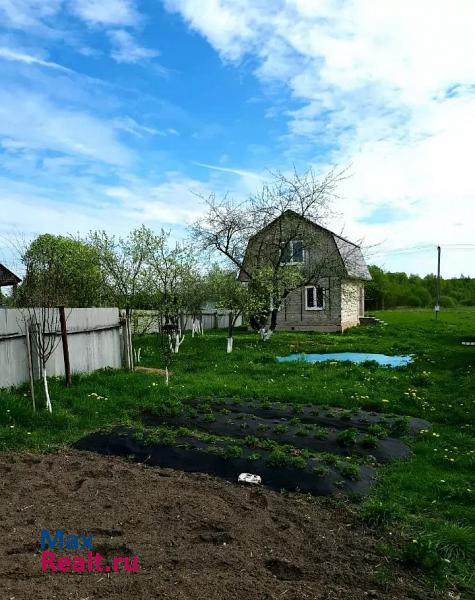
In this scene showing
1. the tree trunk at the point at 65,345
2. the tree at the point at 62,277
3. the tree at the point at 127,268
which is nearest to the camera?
the tree at the point at 62,277

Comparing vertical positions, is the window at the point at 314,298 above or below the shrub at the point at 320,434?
above

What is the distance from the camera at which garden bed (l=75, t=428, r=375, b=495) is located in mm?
4727

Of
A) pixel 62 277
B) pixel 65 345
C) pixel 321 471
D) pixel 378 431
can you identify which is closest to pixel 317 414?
pixel 378 431

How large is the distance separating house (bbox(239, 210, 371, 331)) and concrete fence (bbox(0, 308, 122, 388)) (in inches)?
360

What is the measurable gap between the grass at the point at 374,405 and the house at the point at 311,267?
579 centimetres

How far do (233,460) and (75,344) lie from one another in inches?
212

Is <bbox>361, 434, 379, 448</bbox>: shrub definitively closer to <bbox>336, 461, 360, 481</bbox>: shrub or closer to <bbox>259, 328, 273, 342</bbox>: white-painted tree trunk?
<bbox>336, 461, 360, 481</bbox>: shrub

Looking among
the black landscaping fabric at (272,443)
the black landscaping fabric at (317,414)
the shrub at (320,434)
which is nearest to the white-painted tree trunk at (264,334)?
the black landscaping fabric at (317,414)

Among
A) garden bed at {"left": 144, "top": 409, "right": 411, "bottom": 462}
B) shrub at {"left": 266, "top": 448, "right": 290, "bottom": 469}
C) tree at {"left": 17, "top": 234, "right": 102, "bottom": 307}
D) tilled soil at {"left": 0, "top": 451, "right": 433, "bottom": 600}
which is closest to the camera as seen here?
tilled soil at {"left": 0, "top": 451, "right": 433, "bottom": 600}

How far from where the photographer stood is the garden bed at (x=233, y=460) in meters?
4.73

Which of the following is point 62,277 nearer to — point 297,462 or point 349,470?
point 297,462

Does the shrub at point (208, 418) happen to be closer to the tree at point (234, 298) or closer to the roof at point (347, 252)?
the tree at point (234, 298)

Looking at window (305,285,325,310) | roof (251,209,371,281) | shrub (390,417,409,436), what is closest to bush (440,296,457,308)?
roof (251,209,371,281)

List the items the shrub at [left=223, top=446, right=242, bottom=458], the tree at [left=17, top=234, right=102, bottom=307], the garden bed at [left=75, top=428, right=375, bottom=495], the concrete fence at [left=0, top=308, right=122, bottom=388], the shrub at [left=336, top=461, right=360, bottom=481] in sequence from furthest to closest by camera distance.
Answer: the tree at [left=17, top=234, right=102, bottom=307] < the concrete fence at [left=0, top=308, right=122, bottom=388] < the shrub at [left=223, top=446, right=242, bottom=458] < the shrub at [left=336, top=461, right=360, bottom=481] < the garden bed at [left=75, top=428, right=375, bottom=495]
